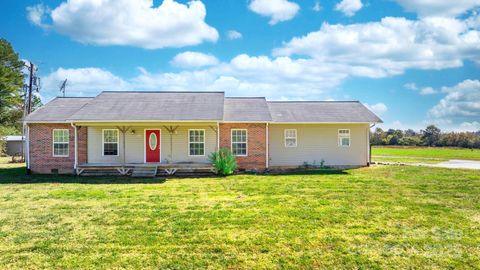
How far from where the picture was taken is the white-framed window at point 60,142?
19469mm

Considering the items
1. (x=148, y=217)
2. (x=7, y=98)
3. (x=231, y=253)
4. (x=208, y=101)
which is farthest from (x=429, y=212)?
(x=7, y=98)

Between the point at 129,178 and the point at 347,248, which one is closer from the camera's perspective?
the point at 347,248

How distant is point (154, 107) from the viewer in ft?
66.0

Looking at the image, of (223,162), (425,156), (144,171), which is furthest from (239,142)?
(425,156)

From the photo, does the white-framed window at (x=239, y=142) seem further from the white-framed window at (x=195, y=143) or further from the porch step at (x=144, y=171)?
the porch step at (x=144, y=171)

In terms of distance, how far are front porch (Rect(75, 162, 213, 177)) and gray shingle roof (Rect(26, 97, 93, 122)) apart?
3122 mm

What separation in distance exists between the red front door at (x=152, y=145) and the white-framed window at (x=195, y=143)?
5.46 feet

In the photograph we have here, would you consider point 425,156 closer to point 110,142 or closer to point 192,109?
point 192,109

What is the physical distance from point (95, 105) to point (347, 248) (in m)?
17.2

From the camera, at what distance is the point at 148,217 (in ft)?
30.4

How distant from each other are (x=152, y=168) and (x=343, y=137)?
1085 centimetres

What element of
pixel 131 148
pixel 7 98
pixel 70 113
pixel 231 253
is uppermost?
pixel 7 98

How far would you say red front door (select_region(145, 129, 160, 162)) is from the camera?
19.4m

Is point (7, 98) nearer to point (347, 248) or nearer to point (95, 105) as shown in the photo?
point (95, 105)
